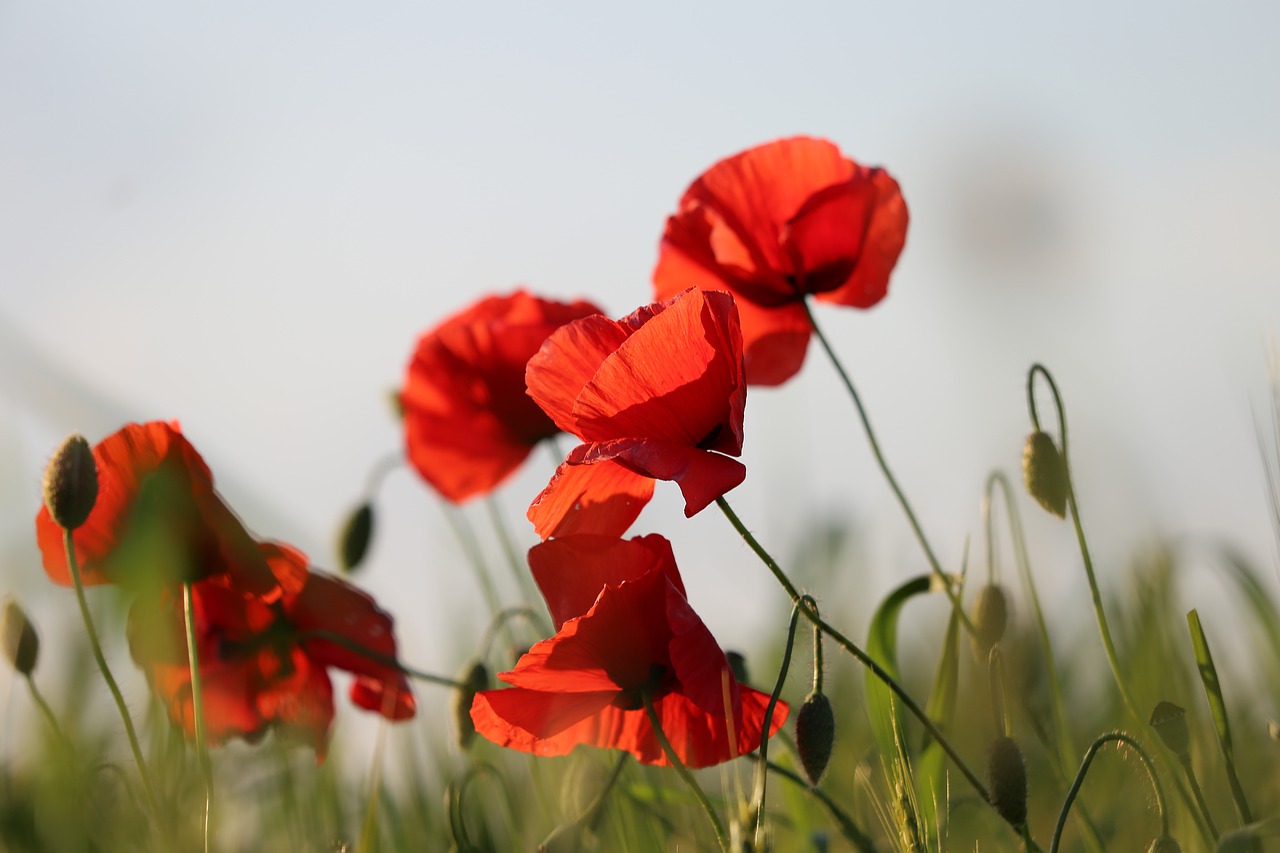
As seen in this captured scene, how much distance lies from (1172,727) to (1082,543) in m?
0.19

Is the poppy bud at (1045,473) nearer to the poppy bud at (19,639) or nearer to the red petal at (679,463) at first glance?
the red petal at (679,463)

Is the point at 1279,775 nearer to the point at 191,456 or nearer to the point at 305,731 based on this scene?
the point at 305,731

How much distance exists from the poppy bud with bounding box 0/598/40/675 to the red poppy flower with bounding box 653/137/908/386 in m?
0.75

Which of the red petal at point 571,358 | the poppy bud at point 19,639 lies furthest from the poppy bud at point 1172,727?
the poppy bud at point 19,639

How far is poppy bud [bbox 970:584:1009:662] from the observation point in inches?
50.6

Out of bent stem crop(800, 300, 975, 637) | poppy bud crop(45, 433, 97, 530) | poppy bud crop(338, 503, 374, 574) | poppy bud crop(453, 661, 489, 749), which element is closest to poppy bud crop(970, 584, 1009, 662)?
bent stem crop(800, 300, 975, 637)

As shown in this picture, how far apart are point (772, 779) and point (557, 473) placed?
21.1 inches

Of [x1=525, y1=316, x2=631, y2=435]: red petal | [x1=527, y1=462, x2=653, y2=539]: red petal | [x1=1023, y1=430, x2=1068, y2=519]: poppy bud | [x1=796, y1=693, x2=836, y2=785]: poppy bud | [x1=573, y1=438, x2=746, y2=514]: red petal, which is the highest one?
[x1=525, y1=316, x2=631, y2=435]: red petal

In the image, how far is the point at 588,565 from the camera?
3.72 ft

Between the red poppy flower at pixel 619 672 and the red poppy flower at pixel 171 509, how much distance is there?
0.94 feet

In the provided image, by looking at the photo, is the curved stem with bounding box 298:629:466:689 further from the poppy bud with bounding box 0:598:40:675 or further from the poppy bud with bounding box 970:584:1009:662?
the poppy bud with bounding box 970:584:1009:662

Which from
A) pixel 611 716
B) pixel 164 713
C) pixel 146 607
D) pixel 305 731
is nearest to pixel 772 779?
pixel 611 716

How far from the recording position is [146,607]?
974mm

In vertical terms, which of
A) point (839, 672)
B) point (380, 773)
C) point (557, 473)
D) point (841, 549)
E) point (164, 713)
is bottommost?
point (839, 672)
